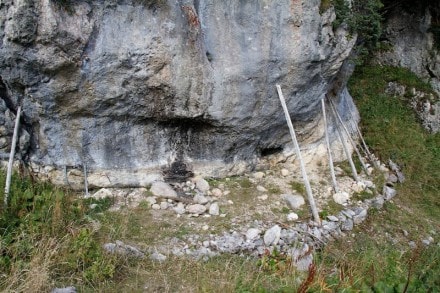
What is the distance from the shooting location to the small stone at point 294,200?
618 cm

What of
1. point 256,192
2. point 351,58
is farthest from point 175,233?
point 351,58

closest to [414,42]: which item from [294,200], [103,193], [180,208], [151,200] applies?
[294,200]

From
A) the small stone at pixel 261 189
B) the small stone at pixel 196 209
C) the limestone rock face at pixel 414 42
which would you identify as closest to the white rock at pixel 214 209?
the small stone at pixel 196 209

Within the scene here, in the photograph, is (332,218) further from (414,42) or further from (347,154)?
(414,42)

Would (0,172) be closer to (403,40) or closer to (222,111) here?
(222,111)

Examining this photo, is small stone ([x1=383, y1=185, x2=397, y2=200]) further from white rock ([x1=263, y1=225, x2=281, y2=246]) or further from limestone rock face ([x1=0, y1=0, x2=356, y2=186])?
white rock ([x1=263, y1=225, x2=281, y2=246])

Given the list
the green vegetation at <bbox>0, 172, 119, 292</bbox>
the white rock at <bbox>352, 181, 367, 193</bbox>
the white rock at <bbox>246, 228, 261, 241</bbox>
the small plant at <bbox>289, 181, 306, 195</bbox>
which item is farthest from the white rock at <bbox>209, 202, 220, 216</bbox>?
the white rock at <bbox>352, 181, 367, 193</bbox>

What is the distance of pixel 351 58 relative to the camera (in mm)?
7434

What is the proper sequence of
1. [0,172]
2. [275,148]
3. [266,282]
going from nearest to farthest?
[266,282], [0,172], [275,148]

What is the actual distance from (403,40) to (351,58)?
346 cm

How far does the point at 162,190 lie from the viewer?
602cm

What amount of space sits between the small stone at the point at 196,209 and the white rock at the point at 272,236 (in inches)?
37.0

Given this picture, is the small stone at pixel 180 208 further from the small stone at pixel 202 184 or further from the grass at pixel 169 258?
the small stone at pixel 202 184

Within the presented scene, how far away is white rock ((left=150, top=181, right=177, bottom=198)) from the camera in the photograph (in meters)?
6.00
